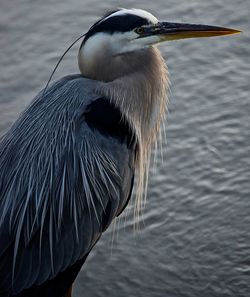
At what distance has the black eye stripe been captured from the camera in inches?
148

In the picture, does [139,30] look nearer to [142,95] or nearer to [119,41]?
[119,41]

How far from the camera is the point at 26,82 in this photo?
17.5 ft

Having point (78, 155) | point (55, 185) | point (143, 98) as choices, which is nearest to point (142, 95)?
point (143, 98)

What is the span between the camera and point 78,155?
3.73 metres

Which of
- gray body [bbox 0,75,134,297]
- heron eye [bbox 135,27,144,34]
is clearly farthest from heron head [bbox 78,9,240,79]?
gray body [bbox 0,75,134,297]

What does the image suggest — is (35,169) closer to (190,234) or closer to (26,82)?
(190,234)

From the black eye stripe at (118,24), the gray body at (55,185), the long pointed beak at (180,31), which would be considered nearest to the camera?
the gray body at (55,185)

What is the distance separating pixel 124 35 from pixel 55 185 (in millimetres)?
680

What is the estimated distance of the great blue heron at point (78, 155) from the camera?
11.8 ft

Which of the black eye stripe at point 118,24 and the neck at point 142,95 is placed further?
the neck at point 142,95

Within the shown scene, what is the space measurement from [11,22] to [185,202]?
6.55 ft

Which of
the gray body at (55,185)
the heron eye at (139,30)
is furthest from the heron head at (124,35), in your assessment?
the gray body at (55,185)

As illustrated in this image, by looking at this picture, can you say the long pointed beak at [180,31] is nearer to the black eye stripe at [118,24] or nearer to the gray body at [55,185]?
the black eye stripe at [118,24]

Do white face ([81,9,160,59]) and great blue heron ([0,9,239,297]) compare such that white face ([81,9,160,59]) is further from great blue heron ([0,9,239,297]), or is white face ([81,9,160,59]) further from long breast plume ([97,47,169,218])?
long breast plume ([97,47,169,218])
